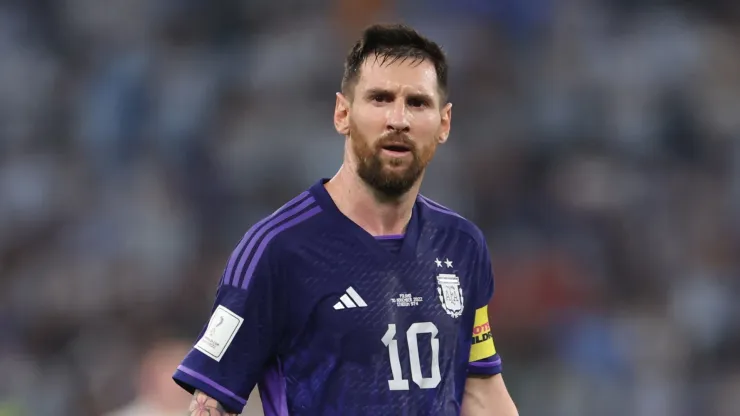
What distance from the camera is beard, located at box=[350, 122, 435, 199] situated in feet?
11.5

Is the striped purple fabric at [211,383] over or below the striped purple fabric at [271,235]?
below

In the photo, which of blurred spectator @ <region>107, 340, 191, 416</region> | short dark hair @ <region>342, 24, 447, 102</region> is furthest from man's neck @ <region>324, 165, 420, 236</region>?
blurred spectator @ <region>107, 340, 191, 416</region>

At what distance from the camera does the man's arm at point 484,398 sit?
3.86 metres

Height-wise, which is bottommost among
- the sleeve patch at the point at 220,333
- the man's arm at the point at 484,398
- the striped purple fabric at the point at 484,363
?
the man's arm at the point at 484,398

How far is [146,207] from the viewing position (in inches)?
336

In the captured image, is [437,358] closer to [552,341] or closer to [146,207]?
[552,341]

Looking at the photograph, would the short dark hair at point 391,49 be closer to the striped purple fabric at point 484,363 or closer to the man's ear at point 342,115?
the man's ear at point 342,115

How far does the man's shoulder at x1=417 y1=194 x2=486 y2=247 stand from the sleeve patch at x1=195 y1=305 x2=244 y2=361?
74 cm

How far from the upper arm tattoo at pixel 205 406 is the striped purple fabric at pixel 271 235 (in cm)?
33

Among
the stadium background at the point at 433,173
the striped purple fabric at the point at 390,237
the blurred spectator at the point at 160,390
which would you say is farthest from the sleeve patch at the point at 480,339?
the stadium background at the point at 433,173

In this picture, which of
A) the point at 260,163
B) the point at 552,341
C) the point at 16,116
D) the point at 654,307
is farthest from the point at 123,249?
the point at 654,307

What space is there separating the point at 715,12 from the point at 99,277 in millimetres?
5292

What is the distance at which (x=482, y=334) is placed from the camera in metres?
3.88

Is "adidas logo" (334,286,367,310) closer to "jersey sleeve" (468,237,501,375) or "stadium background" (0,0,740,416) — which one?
"jersey sleeve" (468,237,501,375)
